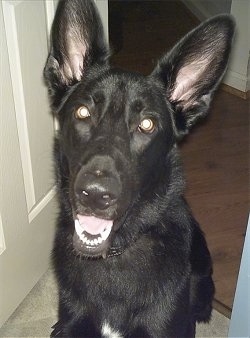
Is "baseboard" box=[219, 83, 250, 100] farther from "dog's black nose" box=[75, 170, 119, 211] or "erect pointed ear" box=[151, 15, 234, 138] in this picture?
"dog's black nose" box=[75, 170, 119, 211]

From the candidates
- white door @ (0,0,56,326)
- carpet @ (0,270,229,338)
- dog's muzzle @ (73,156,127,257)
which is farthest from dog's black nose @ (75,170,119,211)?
carpet @ (0,270,229,338)

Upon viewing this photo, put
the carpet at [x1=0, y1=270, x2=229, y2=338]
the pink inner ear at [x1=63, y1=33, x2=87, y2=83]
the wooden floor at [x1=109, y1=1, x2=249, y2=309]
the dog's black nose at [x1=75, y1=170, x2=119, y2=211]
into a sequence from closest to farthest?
the dog's black nose at [x1=75, y1=170, x2=119, y2=211], the pink inner ear at [x1=63, y1=33, x2=87, y2=83], the carpet at [x1=0, y1=270, x2=229, y2=338], the wooden floor at [x1=109, y1=1, x2=249, y2=309]

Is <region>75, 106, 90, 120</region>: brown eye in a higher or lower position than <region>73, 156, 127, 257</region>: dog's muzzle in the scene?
higher

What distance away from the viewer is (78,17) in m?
1.42

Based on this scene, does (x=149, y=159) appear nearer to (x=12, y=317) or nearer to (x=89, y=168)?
(x=89, y=168)

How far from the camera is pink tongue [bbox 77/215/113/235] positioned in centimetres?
140

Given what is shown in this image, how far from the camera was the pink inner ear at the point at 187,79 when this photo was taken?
4.71 ft

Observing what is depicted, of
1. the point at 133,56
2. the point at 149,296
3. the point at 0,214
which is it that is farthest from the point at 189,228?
the point at 133,56

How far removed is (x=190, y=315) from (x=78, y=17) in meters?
1.02

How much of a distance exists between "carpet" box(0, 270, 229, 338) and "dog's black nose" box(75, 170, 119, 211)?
0.88 m

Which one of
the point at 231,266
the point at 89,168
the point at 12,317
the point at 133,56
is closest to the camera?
the point at 89,168

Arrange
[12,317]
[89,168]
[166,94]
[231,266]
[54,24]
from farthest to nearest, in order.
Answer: [231,266] → [12,317] → [166,94] → [54,24] → [89,168]

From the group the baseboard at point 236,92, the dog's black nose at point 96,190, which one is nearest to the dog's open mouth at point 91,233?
the dog's black nose at point 96,190

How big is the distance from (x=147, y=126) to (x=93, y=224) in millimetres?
302
